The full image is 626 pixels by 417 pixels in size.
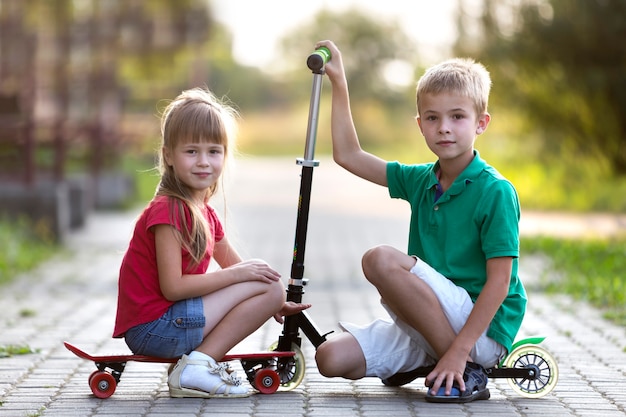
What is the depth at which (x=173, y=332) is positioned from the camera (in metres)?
4.30

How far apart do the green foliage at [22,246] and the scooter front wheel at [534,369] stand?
193 inches

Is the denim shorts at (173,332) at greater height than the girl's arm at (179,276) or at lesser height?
lesser

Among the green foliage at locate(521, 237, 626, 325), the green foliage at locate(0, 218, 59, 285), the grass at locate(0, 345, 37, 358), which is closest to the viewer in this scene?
the grass at locate(0, 345, 37, 358)

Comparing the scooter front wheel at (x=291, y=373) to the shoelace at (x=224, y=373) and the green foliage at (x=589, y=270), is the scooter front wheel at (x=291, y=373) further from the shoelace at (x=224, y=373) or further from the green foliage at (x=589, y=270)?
the green foliage at (x=589, y=270)

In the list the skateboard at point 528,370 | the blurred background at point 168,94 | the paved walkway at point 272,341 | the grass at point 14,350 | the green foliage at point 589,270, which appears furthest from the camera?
the blurred background at point 168,94

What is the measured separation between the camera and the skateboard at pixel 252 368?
437cm

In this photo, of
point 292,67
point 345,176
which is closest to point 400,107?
point 292,67

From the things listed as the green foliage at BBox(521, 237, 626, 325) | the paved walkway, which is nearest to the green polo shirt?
the paved walkway

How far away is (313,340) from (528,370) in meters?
0.86

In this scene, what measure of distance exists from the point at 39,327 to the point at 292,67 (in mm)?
58247

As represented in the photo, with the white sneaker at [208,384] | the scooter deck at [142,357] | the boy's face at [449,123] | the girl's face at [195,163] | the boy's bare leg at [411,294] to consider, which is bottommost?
the white sneaker at [208,384]

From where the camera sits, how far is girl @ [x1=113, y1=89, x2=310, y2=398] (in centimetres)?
430

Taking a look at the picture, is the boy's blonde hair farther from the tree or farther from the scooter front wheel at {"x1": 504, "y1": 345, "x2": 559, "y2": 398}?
the tree

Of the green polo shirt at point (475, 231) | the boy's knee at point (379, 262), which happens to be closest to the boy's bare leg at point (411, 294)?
the boy's knee at point (379, 262)
